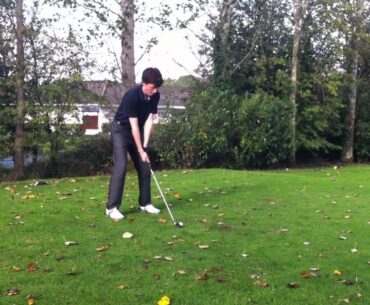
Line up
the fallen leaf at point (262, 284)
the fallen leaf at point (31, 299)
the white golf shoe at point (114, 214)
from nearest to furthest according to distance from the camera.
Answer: the fallen leaf at point (31, 299)
the fallen leaf at point (262, 284)
the white golf shoe at point (114, 214)

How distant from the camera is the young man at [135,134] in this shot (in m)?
7.64

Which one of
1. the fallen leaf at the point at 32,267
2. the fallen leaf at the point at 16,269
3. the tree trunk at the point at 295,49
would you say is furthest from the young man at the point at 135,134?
the tree trunk at the point at 295,49

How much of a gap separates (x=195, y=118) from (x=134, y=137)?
10415mm

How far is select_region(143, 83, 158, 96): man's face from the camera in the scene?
7632 millimetres

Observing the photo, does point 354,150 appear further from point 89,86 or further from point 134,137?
point 134,137

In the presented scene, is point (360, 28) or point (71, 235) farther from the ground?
point (360, 28)

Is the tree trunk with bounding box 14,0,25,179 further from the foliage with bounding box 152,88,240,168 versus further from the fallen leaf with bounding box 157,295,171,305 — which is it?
the fallen leaf with bounding box 157,295,171,305

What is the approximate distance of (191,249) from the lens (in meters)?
6.15

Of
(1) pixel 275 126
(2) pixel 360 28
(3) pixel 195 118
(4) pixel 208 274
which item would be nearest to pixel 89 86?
(3) pixel 195 118

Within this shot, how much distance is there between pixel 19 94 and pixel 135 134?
1079 cm

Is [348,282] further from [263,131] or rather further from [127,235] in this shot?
[263,131]

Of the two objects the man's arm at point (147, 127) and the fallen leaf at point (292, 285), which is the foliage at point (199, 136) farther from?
the fallen leaf at point (292, 285)

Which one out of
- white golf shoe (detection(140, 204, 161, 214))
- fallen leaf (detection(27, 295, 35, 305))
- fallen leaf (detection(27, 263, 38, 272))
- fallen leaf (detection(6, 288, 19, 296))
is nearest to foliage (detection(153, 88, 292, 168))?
white golf shoe (detection(140, 204, 161, 214))

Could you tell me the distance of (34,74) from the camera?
17.6m
